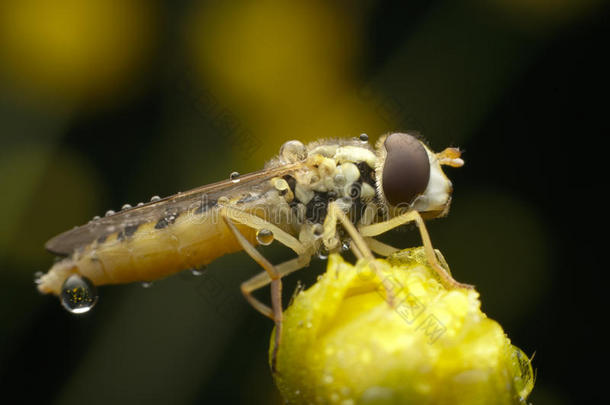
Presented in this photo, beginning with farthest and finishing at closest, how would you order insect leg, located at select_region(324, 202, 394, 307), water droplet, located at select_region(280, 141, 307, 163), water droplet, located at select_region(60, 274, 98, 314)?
1. water droplet, located at select_region(280, 141, 307, 163)
2. water droplet, located at select_region(60, 274, 98, 314)
3. insect leg, located at select_region(324, 202, 394, 307)

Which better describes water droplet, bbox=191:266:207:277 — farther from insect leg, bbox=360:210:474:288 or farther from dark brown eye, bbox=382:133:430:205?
dark brown eye, bbox=382:133:430:205

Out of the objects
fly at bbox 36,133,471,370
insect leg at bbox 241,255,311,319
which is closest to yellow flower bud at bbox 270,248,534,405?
insect leg at bbox 241,255,311,319

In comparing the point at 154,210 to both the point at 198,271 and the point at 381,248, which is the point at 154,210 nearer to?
the point at 198,271

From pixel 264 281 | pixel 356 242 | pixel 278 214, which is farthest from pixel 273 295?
pixel 278 214

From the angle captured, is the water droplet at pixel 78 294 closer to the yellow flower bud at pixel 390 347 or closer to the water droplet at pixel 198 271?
the water droplet at pixel 198 271

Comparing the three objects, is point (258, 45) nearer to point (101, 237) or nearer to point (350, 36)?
point (350, 36)

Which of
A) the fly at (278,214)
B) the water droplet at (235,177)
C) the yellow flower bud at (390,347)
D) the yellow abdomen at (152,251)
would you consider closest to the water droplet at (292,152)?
the fly at (278,214)
